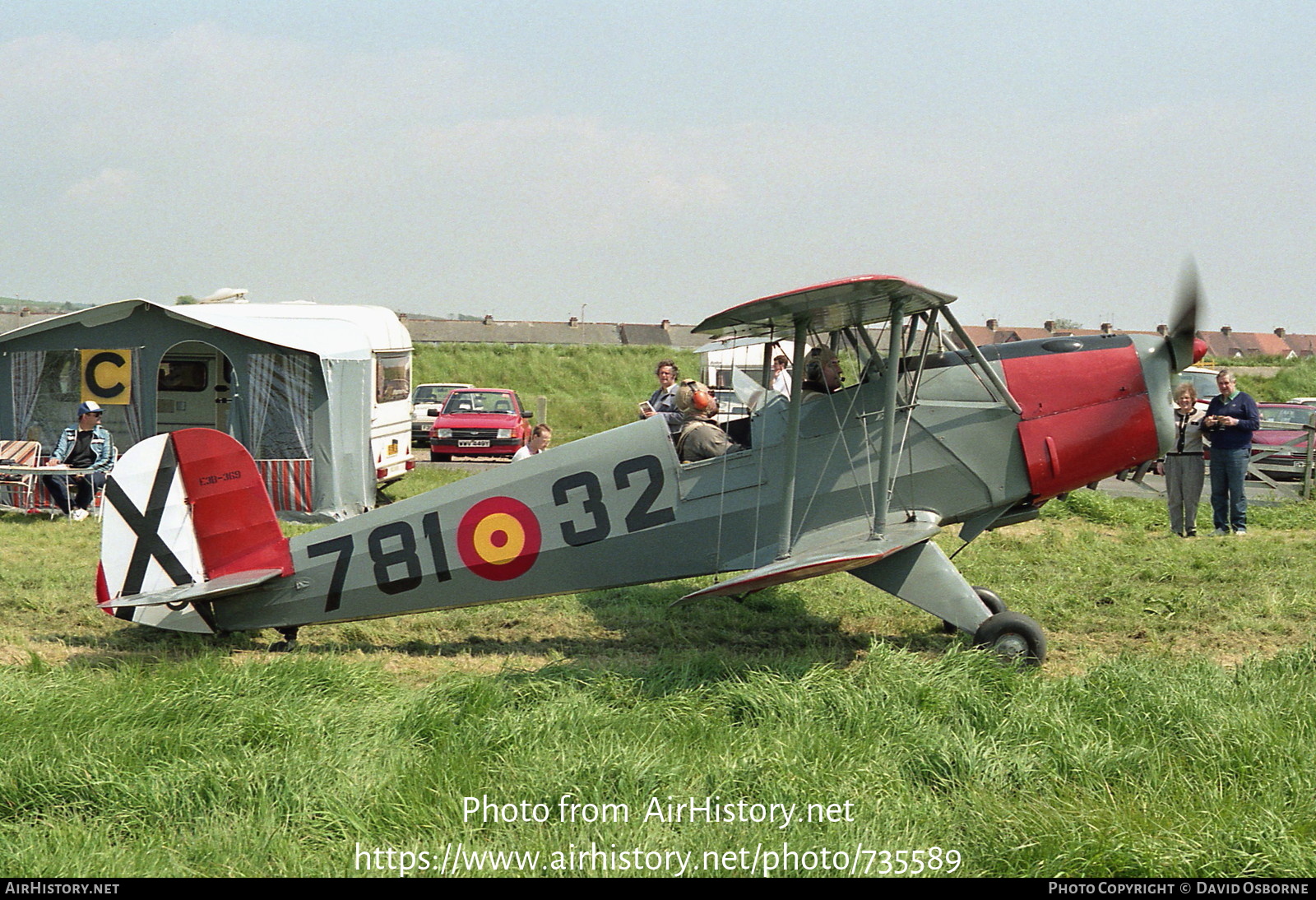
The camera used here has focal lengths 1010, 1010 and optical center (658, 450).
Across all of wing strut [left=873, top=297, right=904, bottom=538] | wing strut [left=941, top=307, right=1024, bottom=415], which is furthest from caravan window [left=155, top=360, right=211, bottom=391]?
wing strut [left=941, top=307, right=1024, bottom=415]

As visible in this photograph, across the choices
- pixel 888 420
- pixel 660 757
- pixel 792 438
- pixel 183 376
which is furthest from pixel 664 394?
pixel 183 376

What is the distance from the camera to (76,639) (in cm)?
711

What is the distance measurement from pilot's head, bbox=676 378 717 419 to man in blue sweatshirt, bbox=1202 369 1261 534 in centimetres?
675

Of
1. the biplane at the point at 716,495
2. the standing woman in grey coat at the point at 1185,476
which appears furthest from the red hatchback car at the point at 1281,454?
the biplane at the point at 716,495

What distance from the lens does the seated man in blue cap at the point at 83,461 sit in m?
12.5

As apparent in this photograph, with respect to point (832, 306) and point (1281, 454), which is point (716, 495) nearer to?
point (832, 306)

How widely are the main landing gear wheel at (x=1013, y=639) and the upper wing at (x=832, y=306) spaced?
1984 mm

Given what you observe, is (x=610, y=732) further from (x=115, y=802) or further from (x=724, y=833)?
(x=115, y=802)

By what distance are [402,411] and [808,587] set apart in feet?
27.7

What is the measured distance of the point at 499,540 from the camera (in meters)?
6.78

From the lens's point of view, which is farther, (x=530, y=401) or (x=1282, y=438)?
(x=530, y=401)

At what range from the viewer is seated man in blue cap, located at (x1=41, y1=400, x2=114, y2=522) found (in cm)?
1245

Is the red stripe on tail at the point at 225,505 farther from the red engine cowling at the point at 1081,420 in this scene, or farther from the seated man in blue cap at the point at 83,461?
the seated man in blue cap at the point at 83,461
